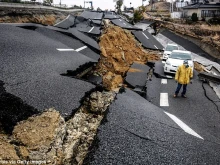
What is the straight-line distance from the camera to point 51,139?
3549 mm

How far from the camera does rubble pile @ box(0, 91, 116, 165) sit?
3.21 m

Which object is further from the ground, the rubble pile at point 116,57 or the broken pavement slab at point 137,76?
the rubble pile at point 116,57

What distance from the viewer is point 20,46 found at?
8023 millimetres

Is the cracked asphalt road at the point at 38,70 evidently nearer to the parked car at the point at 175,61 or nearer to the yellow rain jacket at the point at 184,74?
the yellow rain jacket at the point at 184,74

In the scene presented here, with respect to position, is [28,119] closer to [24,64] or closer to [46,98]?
[46,98]

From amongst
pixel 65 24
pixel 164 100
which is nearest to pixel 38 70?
pixel 164 100

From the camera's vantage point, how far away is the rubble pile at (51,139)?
3.21 metres

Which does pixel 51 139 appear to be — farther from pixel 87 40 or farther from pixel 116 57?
pixel 116 57

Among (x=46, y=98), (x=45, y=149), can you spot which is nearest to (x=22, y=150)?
(x=45, y=149)

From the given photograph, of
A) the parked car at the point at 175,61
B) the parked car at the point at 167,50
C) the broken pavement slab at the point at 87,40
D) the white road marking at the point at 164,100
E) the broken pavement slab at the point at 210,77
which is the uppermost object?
the broken pavement slab at the point at 87,40

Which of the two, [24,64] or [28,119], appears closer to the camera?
[28,119]

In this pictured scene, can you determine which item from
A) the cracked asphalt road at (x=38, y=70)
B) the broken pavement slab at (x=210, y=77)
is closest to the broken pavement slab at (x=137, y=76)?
the cracked asphalt road at (x=38, y=70)

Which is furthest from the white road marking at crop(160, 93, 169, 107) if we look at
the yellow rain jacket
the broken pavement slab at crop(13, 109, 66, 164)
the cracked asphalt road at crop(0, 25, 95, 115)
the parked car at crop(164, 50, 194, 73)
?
the broken pavement slab at crop(13, 109, 66, 164)

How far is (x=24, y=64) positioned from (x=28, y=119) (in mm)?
3195
